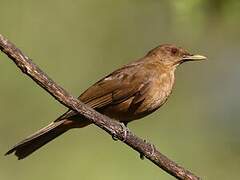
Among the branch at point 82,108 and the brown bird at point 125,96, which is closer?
the branch at point 82,108

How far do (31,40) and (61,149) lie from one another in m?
3.19

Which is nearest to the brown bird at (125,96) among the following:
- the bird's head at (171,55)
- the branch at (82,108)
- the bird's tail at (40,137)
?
the bird's tail at (40,137)

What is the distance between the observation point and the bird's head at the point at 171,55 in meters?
7.66

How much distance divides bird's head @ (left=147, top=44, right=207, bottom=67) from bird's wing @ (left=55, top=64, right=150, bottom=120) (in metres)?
0.39

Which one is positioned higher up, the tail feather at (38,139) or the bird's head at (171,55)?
the bird's head at (171,55)

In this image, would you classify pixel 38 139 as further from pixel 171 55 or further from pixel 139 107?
pixel 171 55

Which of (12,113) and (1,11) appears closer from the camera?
(12,113)

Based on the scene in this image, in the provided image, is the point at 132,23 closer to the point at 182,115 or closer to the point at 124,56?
the point at 124,56

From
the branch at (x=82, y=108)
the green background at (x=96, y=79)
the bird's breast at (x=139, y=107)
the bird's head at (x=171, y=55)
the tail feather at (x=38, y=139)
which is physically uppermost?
the green background at (x=96, y=79)

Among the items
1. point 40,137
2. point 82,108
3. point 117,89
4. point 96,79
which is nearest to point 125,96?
point 117,89

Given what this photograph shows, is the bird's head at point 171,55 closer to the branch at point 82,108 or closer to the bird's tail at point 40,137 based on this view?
the bird's tail at point 40,137

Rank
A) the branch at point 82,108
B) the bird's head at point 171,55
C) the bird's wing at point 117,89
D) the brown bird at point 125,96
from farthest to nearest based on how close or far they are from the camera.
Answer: the bird's head at point 171,55
the bird's wing at point 117,89
the brown bird at point 125,96
the branch at point 82,108

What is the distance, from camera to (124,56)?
46.3ft

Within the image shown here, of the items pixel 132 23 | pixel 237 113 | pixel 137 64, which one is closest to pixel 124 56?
pixel 132 23
